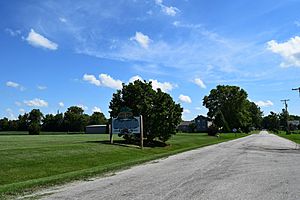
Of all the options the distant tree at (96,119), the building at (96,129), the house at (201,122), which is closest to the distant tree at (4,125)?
the distant tree at (96,119)

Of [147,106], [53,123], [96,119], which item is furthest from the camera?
[96,119]

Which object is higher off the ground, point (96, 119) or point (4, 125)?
point (96, 119)

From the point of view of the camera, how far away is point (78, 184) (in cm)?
1284

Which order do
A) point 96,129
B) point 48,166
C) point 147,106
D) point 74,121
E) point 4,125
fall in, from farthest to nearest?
1. point 4,125
2. point 74,121
3. point 96,129
4. point 147,106
5. point 48,166

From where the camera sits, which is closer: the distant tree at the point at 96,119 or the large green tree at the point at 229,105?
the large green tree at the point at 229,105

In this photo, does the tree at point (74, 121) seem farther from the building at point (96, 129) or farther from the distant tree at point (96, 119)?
the building at point (96, 129)

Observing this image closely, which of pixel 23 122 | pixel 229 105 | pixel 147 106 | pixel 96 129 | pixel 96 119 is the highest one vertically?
pixel 229 105

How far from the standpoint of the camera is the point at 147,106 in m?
36.2

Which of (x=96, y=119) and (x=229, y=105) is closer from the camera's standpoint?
(x=229, y=105)

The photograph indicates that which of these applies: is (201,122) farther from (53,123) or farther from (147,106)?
(147,106)

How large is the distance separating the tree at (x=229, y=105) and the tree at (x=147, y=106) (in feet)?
294

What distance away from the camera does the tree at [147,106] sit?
119 feet

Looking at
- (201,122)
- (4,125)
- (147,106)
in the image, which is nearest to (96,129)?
(4,125)

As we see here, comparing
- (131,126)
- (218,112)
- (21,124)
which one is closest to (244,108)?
(218,112)
